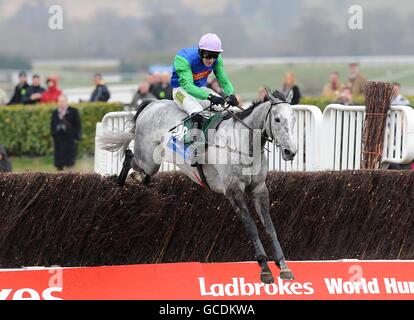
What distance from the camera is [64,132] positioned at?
16.6 m

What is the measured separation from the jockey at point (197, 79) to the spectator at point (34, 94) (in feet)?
33.0

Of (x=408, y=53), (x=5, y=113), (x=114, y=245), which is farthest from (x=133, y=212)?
(x=408, y=53)

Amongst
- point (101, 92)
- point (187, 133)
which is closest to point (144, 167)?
point (187, 133)

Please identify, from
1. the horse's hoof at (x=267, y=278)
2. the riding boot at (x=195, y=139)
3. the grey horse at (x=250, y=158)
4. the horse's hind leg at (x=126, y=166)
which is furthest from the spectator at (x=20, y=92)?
the horse's hoof at (x=267, y=278)

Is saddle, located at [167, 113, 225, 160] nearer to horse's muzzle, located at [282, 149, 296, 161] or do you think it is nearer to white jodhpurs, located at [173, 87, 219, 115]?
white jodhpurs, located at [173, 87, 219, 115]

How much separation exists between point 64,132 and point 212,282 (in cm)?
808

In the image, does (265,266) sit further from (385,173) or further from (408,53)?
(408,53)

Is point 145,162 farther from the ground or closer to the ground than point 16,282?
farther from the ground

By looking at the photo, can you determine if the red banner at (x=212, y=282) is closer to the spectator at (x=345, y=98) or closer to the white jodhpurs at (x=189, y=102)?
the white jodhpurs at (x=189, y=102)

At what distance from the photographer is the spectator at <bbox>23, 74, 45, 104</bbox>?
1908cm

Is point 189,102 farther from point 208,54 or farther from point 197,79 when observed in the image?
point 208,54
